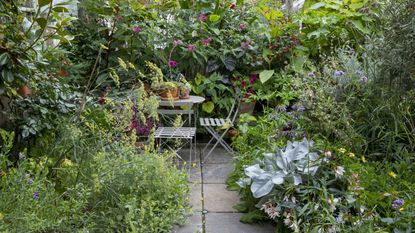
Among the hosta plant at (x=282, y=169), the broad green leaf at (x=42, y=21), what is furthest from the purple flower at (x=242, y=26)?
the broad green leaf at (x=42, y=21)

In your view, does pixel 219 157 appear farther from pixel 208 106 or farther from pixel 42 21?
pixel 42 21

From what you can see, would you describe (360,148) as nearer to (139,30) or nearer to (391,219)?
(391,219)

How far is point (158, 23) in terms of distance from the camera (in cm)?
445

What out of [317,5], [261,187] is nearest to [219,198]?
[261,187]

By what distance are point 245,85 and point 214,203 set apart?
1847 millimetres

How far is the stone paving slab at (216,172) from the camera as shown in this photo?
3.65 metres

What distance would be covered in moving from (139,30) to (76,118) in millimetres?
1627

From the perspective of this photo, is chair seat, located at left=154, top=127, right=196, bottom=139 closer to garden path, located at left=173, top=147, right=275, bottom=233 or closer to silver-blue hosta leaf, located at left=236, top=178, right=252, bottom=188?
garden path, located at left=173, top=147, right=275, bottom=233

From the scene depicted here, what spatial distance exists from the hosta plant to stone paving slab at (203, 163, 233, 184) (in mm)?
735

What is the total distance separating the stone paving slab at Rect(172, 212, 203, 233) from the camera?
8.98 feet

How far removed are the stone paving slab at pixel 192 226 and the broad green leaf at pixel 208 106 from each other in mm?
1827

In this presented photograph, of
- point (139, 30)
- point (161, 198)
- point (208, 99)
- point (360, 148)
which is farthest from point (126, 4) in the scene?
point (360, 148)

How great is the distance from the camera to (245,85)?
15.4 ft

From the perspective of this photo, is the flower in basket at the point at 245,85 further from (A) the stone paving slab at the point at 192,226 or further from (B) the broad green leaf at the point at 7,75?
(B) the broad green leaf at the point at 7,75
